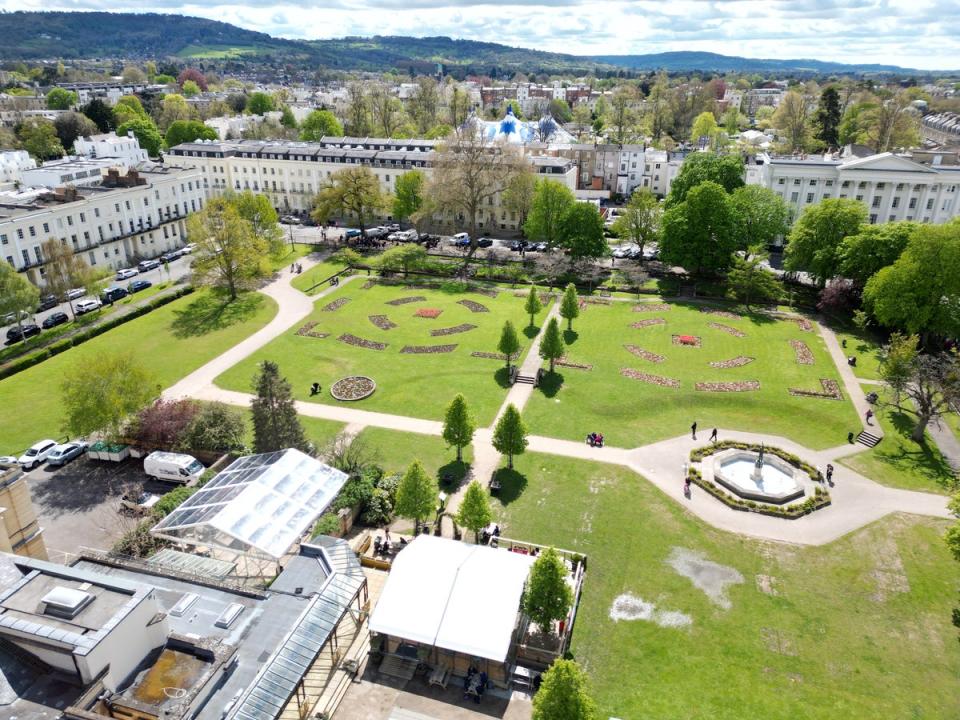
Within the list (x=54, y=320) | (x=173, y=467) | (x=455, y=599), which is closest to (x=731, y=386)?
(x=455, y=599)

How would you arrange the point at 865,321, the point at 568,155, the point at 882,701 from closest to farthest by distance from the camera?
1. the point at 882,701
2. the point at 865,321
3. the point at 568,155

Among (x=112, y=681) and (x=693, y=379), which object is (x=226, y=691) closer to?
(x=112, y=681)

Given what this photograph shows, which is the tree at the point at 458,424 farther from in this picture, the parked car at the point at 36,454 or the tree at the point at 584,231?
the tree at the point at 584,231

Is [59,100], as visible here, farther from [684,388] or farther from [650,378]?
[684,388]

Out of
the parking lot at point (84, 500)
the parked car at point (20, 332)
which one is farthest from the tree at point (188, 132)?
the parking lot at point (84, 500)

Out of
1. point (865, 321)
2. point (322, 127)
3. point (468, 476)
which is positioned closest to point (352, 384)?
point (468, 476)

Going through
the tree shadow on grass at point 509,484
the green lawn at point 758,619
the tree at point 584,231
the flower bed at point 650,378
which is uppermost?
the tree at point 584,231
